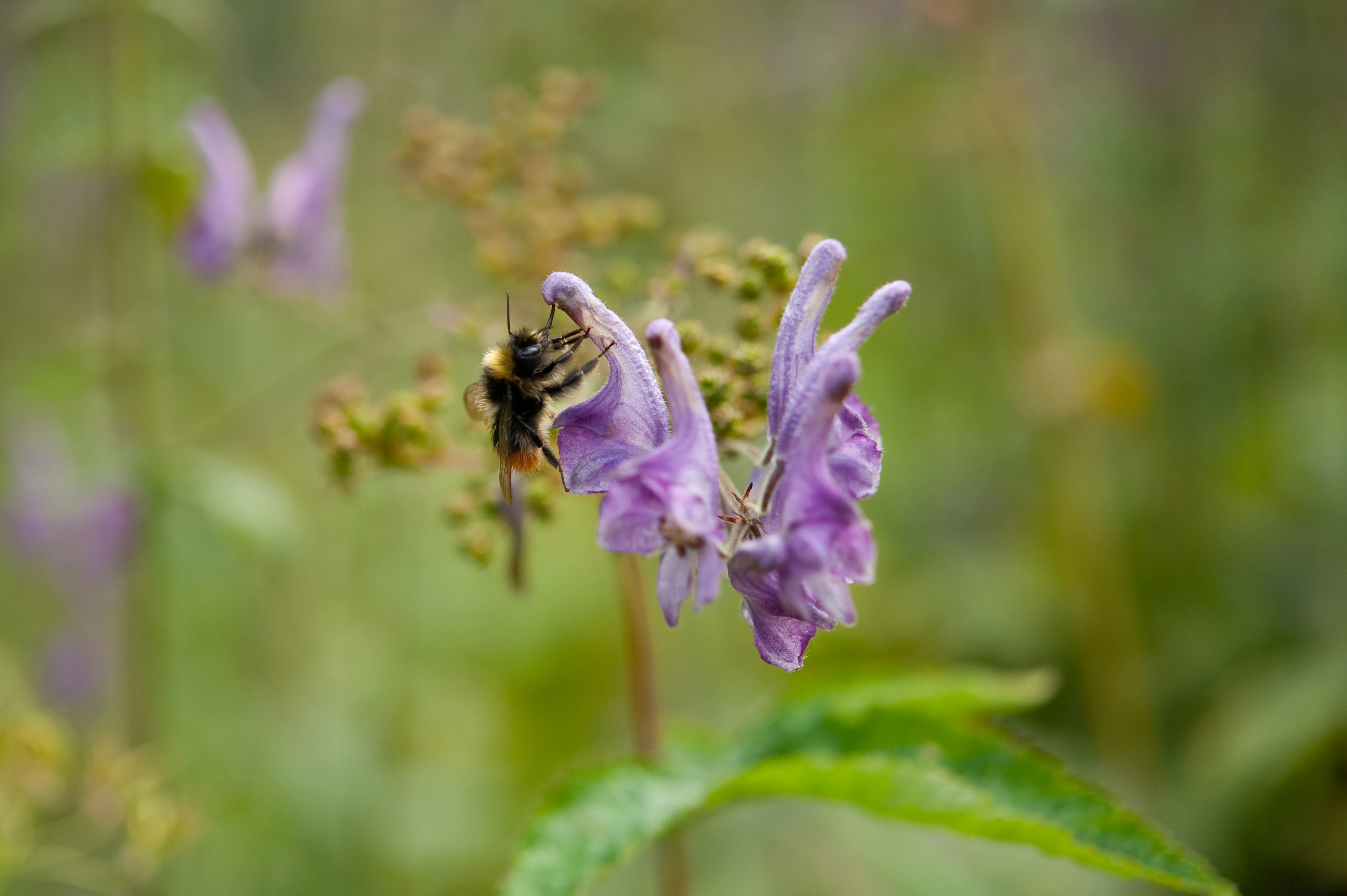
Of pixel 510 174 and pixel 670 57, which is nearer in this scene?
pixel 510 174

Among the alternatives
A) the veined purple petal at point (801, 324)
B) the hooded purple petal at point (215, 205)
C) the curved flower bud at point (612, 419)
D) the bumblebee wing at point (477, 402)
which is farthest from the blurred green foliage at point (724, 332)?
the veined purple petal at point (801, 324)

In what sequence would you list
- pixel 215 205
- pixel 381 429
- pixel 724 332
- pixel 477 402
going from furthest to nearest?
pixel 724 332 < pixel 215 205 < pixel 381 429 < pixel 477 402

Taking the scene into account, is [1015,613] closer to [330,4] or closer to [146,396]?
[146,396]

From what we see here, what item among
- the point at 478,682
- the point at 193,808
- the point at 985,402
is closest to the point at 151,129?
A: the point at 193,808

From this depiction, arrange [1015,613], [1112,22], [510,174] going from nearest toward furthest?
[510,174], [1015,613], [1112,22]

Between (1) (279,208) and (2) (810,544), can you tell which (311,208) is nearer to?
(1) (279,208)

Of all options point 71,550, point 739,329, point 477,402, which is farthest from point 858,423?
point 71,550
